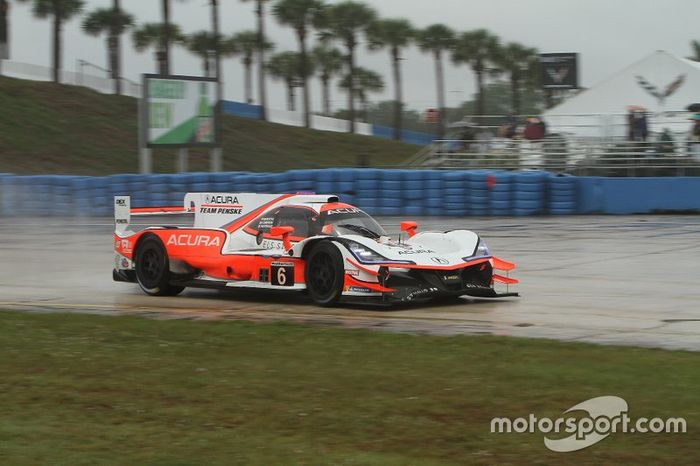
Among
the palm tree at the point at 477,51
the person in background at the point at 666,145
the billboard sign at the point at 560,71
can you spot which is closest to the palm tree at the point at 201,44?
the palm tree at the point at 477,51

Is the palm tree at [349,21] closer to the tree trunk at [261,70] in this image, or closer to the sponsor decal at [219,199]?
the tree trunk at [261,70]

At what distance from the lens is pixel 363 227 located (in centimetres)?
1127

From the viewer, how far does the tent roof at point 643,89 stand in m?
31.6

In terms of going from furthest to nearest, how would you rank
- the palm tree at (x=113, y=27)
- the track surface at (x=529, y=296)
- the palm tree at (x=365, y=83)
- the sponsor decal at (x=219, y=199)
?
the palm tree at (x=365, y=83) → the palm tree at (x=113, y=27) → the sponsor decal at (x=219, y=199) → the track surface at (x=529, y=296)

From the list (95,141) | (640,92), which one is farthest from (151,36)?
(640,92)

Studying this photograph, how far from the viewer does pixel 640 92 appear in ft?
107

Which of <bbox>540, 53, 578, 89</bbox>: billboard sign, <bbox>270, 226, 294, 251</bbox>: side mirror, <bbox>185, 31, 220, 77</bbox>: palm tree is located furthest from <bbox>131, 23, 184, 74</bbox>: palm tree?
<bbox>270, 226, 294, 251</bbox>: side mirror

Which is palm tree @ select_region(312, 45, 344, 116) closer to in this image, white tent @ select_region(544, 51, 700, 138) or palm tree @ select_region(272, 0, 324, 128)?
palm tree @ select_region(272, 0, 324, 128)

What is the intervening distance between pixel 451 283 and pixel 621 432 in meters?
5.11

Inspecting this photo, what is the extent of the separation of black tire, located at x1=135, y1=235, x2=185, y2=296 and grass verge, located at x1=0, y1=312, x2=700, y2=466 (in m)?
3.00

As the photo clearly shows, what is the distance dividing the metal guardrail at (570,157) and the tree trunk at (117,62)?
28123mm

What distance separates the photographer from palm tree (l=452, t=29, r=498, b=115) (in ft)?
284

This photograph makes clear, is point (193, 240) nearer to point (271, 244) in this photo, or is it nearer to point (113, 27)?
point (271, 244)

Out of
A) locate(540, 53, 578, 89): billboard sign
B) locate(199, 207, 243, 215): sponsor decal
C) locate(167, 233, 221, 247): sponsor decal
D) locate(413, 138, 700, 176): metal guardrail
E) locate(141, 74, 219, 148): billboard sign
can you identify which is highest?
locate(540, 53, 578, 89): billboard sign
